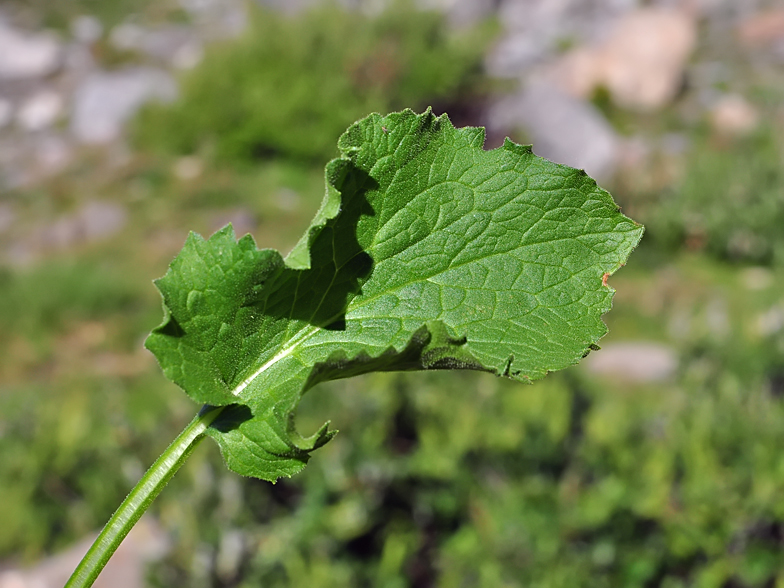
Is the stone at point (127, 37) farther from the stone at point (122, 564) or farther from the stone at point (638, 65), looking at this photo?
the stone at point (122, 564)

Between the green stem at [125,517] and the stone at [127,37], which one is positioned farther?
the stone at [127,37]

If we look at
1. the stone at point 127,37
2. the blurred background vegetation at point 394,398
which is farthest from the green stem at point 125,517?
the stone at point 127,37

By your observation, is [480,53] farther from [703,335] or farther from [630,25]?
[703,335]

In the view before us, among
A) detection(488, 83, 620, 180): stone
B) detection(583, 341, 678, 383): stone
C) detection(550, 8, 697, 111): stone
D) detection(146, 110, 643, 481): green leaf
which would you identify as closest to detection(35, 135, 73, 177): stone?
detection(488, 83, 620, 180): stone

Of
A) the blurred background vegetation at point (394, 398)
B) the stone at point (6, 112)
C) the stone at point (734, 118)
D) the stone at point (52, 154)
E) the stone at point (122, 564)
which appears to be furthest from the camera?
the stone at point (6, 112)

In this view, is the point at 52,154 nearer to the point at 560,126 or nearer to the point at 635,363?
the point at 560,126

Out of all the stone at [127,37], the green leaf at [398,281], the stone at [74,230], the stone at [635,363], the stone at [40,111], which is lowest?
the stone at [635,363]

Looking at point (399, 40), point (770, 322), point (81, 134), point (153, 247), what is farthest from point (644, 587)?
point (81, 134)
